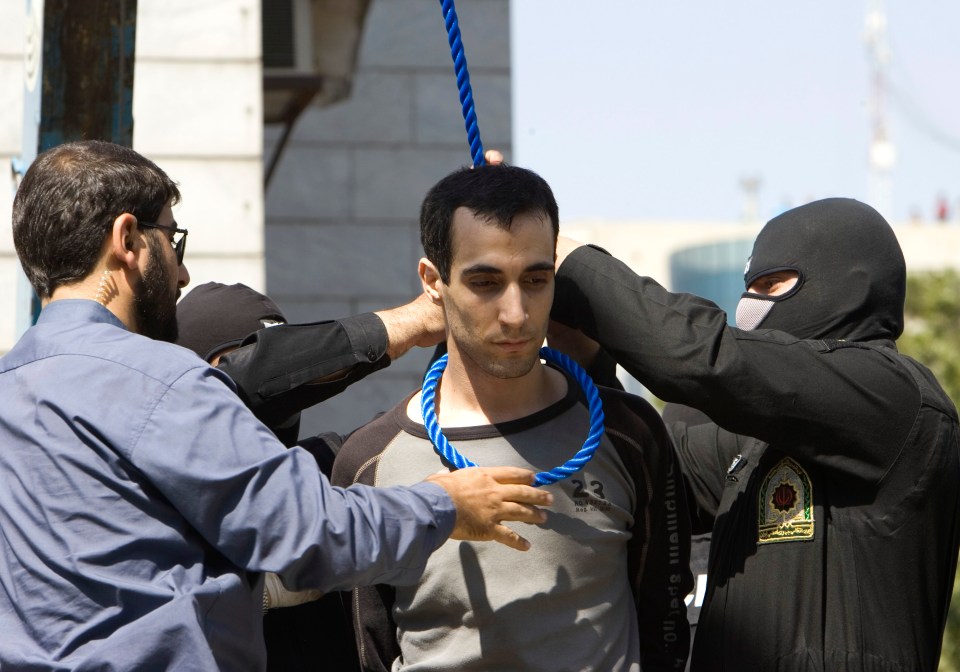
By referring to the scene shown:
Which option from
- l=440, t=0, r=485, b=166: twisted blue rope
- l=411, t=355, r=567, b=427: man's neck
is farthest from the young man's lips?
l=440, t=0, r=485, b=166: twisted blue rope

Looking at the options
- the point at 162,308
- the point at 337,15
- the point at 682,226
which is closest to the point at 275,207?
the point at 337,15

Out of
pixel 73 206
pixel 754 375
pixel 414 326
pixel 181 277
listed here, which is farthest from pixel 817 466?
pixel 73 206

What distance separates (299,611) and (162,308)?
97cm

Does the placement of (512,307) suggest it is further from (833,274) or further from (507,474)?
(833,274)

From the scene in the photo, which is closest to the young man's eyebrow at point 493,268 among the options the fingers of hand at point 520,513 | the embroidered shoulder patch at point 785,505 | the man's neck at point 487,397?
the man's neck at point 487,397

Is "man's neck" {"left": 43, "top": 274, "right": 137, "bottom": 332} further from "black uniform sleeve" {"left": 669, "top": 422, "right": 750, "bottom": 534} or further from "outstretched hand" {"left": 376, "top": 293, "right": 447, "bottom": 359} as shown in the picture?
"black uniform sleeve" {"left": 669, "top": 422, "right": 750, "bottom": 534}

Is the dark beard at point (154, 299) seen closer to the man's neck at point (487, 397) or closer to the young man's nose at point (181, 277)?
the young man's nose at point (181, 277)

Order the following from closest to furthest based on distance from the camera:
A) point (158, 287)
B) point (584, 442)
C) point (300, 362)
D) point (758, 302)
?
point (158, 287)
point (584, 442)
point (300, 362)
point (758, 302)

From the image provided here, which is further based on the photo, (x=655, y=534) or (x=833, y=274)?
(x=833, y=274)

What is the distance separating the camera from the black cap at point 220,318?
132 inches

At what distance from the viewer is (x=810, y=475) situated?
2916 millimetres

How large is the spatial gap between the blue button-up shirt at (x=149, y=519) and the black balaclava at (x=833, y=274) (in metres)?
1.16

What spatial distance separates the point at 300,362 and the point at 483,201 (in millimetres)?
555

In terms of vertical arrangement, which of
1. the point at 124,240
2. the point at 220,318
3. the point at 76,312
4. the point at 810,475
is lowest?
the point at 810,475
